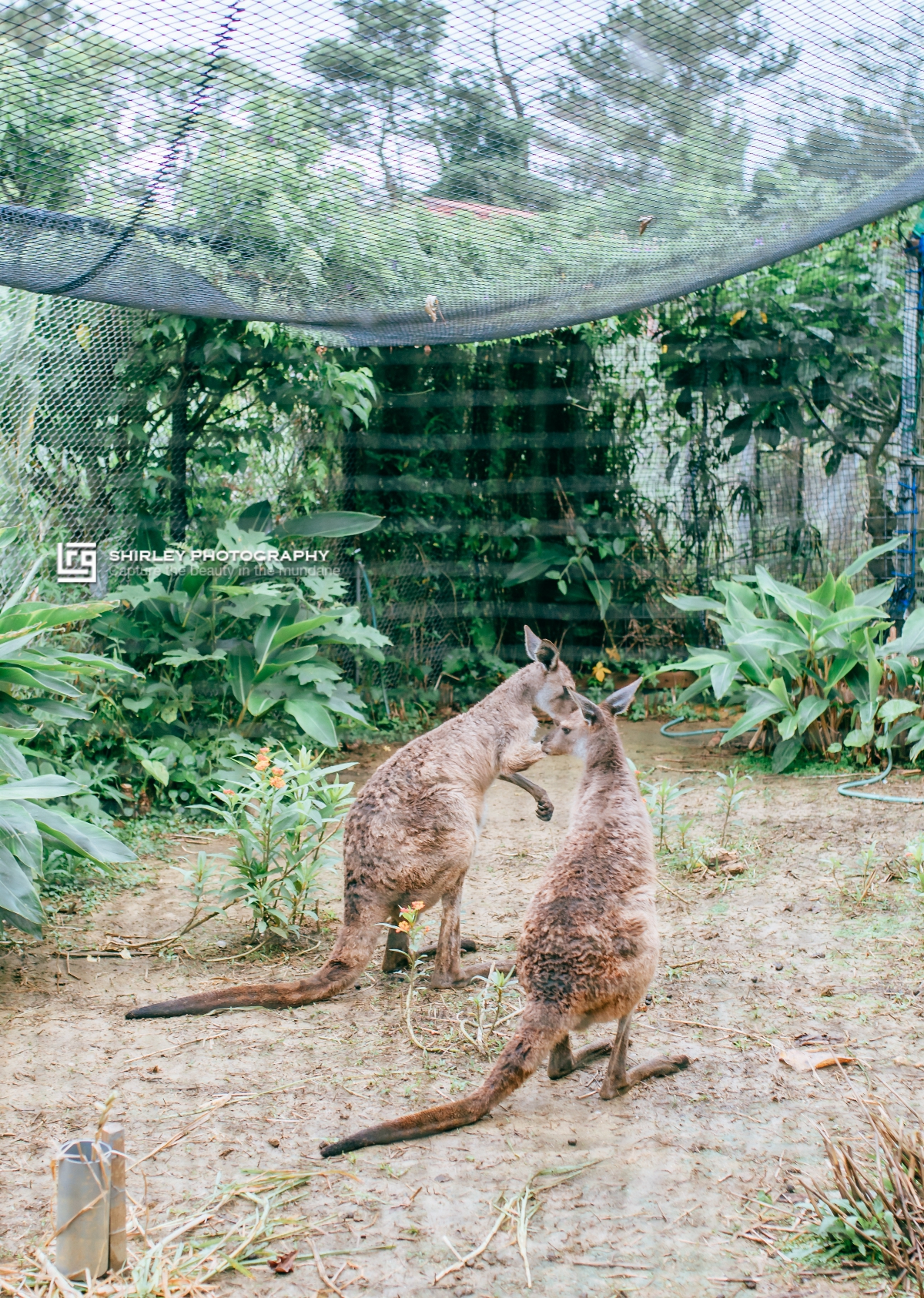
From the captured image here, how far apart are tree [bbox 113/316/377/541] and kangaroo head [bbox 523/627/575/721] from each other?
9.16ft

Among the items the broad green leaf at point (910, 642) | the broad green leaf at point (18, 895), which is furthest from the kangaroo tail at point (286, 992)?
the broad green leaf at point (910, 642)

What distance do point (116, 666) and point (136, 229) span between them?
169 centimetres

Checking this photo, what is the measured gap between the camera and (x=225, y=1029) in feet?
9.45

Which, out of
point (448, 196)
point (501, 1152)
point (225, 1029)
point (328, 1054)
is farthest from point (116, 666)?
point (501, 1152)

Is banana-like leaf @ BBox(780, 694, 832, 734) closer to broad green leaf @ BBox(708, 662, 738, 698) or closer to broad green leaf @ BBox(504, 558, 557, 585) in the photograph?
broad green leaf @ BBox(708, 662, 738, 698)

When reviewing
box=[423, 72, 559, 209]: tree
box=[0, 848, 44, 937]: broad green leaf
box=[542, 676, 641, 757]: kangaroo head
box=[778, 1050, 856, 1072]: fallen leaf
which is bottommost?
box=[778, 1050, 856, 1072]: fallen leaf

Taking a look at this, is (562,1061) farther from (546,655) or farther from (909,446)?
(909,446)

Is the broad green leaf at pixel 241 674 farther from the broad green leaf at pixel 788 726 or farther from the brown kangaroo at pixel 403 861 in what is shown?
the broad green leaf at pixel 788 726

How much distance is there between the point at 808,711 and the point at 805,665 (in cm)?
34

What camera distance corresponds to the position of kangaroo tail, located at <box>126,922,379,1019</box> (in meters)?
2.87

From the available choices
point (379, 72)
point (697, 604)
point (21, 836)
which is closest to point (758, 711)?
point (697, 604)

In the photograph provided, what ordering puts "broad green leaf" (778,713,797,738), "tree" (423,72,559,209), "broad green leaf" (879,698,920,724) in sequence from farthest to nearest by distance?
"broad green leaf" (778,713,797,738)
"broad green leaf" (879,698,920,724)
"tree" (423,72,559,209)

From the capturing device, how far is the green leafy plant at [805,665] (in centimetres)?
545

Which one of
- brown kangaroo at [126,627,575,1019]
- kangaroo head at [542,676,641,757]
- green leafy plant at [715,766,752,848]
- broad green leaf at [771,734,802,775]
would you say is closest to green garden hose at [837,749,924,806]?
broad green leaf at [771,734,802,775]
